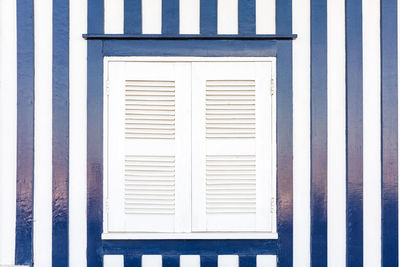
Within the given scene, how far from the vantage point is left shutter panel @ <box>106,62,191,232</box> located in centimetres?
316

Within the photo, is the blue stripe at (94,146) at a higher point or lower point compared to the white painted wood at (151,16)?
lower

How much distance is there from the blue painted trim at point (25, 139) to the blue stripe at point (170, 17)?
3.14ft

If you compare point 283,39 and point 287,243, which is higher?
point 283,39

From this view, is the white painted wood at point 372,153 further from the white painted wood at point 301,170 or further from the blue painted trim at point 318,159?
the white painted wood at point 301,170

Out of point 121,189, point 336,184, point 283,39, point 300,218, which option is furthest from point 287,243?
point 283,39

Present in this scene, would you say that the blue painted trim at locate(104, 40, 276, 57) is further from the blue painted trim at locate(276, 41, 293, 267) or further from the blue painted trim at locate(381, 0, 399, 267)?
the blue painted trim at locate(381, 0, 399, 267)

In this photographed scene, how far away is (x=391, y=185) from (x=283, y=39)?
1303mm

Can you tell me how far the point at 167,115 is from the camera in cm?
317

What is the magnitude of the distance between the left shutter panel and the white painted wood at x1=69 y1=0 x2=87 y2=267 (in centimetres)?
20

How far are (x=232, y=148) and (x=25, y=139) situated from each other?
1490 mm

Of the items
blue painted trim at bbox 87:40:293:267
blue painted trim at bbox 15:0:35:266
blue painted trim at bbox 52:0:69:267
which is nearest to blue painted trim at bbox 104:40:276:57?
blue painted trim at bbox 87:40:293:267

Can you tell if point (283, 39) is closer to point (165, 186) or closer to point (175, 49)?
point (175, 49)

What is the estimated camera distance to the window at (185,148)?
3.16m
